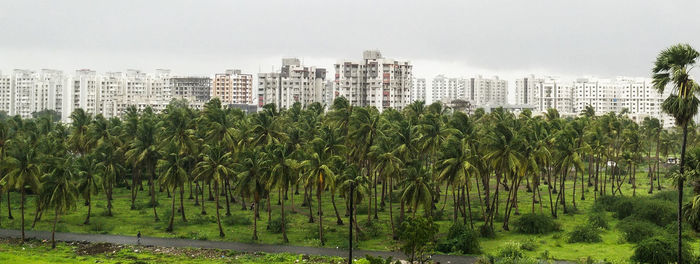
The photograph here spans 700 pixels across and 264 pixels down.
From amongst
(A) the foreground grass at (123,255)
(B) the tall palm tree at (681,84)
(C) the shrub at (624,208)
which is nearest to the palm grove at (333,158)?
(B) the tall palm tree at (681,84)

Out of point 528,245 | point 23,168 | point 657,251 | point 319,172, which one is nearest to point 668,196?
point 528,245

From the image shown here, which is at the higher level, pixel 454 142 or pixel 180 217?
pixel 454 142

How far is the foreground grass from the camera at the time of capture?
→ 2021 inches

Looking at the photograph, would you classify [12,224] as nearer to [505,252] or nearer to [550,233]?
[505,252]

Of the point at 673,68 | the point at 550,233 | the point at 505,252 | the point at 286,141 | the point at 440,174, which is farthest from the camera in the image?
the point at 286,141

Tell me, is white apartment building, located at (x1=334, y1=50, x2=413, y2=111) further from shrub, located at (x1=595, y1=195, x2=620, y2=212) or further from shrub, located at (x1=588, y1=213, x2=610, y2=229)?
shrub, located at (x1=588, y1=213, x2=610, y2=229)

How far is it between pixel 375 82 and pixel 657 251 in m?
137

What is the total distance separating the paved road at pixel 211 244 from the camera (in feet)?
177

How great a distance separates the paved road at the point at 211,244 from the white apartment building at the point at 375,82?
125 metres

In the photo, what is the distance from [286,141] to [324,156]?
48.8 feet

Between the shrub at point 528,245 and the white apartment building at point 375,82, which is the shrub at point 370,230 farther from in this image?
the white apartment building at point 375,82

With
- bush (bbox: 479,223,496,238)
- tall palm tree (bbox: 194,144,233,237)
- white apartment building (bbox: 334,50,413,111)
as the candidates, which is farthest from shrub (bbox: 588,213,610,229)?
white apartment building (bbox: 334,50,413,111)

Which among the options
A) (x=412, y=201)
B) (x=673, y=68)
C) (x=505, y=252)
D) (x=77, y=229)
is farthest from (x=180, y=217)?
(x=673, y=68)

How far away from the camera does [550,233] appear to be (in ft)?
209
